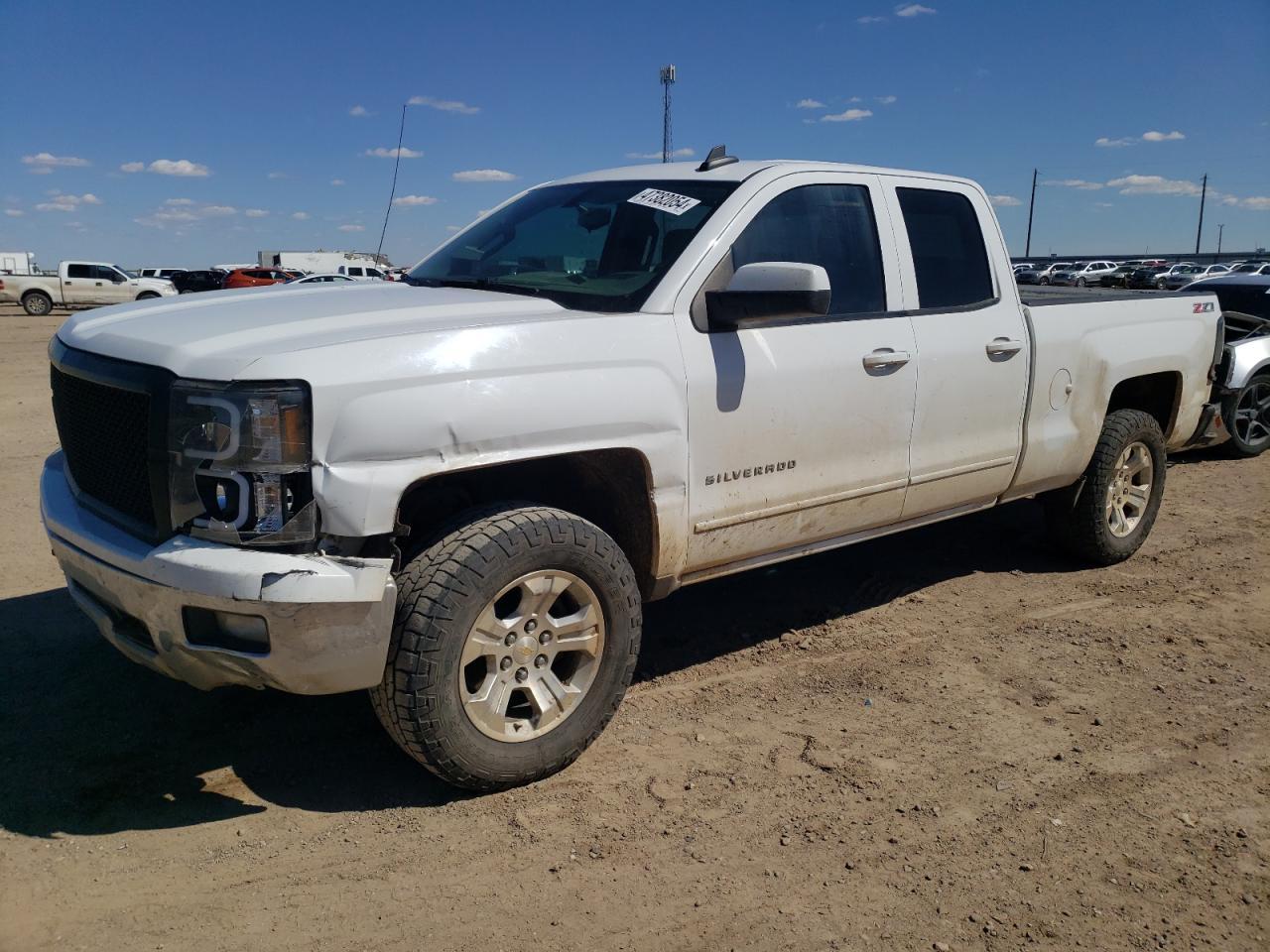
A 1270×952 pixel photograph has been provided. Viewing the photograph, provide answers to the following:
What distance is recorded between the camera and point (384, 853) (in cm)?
286

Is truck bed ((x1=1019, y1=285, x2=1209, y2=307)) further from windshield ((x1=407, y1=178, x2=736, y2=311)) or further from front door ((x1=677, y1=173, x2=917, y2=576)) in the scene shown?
windshield ((x1=407, y1=178, x2=736, y2=311))

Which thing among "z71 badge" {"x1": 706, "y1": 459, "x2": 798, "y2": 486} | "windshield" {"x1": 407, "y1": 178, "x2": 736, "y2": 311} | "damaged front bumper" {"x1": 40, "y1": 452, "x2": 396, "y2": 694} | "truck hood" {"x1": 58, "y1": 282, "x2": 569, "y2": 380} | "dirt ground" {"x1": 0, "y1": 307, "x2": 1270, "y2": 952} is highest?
"windshield" {"x1": 407, "y1": 178, "x2": 736, "y2": 311}


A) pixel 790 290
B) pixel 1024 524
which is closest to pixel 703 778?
pixel 790 290

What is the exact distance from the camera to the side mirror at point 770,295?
129 inches

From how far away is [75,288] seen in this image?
111ft

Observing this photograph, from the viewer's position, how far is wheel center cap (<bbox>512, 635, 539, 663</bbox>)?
10.2 feet

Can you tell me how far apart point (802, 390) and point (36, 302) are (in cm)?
3654

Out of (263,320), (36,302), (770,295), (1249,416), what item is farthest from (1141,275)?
(263,320)

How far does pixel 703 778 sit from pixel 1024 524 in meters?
4.21

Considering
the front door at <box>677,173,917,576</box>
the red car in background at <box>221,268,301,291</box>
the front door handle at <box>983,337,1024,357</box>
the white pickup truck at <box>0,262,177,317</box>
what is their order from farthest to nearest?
the red car in background at <box>221,268,301,291</box>, the white pickup truck at <box>0,262,177,317</box>, the front door handle at <box>983,337,1024,357</box>, the front door at <box>677,173,917,576</box>

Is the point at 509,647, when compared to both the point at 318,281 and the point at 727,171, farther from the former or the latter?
the point at 318,281

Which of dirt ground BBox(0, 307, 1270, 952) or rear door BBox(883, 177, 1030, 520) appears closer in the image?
dirt ground BBox(0, 307, 1270, 952)

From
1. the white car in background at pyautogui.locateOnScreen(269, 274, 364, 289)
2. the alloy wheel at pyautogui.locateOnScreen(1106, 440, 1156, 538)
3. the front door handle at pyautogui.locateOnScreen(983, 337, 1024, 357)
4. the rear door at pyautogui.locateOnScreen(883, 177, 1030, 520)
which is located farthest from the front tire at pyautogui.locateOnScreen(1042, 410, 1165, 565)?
the white car in background at pyautogui.locateOnScreen(269, 274, 364, 289)

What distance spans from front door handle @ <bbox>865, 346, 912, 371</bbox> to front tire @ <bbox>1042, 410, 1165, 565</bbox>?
72.5 inches
